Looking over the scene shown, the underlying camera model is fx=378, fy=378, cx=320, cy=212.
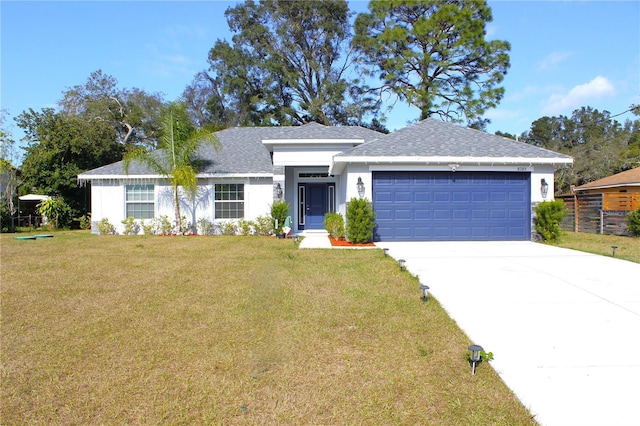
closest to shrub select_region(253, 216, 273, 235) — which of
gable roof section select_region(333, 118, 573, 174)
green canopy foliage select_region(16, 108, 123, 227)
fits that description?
gable roof section select_region(333, 118, 573, 174)

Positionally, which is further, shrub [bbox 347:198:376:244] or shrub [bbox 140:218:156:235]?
shrub [bbox 140:218:156:235]

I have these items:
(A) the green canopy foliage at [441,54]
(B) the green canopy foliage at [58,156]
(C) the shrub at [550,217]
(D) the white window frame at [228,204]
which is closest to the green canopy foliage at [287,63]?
(A) the green canopy foliage at [441,54]

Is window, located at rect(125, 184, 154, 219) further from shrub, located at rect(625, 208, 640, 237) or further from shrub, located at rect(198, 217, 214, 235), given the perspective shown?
shrub, located at rect(625, 208, 640, 237)

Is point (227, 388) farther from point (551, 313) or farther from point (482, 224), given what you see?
point (482, 224)

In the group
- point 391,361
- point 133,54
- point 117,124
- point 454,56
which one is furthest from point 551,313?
point 117,124

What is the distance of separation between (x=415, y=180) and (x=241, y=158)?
8.30 meters

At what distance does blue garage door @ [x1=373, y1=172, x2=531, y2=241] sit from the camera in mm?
12711

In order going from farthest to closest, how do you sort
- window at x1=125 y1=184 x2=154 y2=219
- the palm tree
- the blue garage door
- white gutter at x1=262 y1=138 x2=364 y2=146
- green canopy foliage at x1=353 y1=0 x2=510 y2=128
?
green canopy foliage at x1=353 y1=0 x2=510 y2=128, window at x1=125 y1=184 x2=154 y2=219, the palm tree, white gutter at x1=262 y1=138 x2=364 y2=146, the blue garage door

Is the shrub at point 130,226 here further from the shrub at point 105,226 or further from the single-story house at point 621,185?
the single-story house at point 621,185

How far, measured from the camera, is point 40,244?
1264cm

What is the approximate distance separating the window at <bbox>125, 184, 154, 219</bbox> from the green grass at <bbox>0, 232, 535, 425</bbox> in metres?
9.26

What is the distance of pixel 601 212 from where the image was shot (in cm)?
1655

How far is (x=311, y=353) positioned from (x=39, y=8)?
12.3 meters

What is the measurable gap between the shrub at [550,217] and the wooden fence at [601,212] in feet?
11.1
